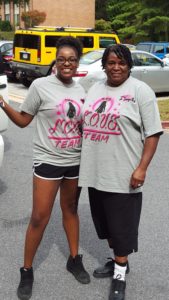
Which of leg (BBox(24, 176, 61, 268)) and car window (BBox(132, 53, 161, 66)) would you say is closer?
leg (BBox(24, 176, 61, 268))

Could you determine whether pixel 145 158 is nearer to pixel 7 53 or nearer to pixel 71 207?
pixel 71 207

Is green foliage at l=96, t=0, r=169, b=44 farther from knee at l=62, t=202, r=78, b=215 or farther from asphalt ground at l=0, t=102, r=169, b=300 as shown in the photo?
knee at l=62, t=202, r=78, b=215

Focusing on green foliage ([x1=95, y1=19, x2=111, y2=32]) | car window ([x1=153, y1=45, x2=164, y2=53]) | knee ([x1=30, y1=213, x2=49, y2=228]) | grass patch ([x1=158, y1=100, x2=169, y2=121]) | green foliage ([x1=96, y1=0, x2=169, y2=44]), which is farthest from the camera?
green foliage ([x1=95, y1=19, x2=111, y2=32])

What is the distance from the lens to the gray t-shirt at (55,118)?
9.31 feet

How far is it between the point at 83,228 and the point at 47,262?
2.32 ft

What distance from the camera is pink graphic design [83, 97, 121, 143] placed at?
2.69 metres

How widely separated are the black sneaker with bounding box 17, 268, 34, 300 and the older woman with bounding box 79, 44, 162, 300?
0.56 metres

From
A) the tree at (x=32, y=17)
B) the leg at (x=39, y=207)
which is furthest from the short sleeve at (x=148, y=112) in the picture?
the tree at (x=32, y=17)

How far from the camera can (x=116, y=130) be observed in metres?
2.71

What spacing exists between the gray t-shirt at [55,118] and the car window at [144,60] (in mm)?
10911

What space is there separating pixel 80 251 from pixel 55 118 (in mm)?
1339

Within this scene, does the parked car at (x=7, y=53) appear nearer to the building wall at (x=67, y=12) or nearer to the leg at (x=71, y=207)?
the leg at (x=71, y=207)

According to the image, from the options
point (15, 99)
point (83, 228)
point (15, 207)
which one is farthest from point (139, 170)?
point (15, 99)

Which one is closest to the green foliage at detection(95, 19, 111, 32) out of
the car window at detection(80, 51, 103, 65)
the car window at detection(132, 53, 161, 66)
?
the car window at detection(132, 53, 161, 66)
